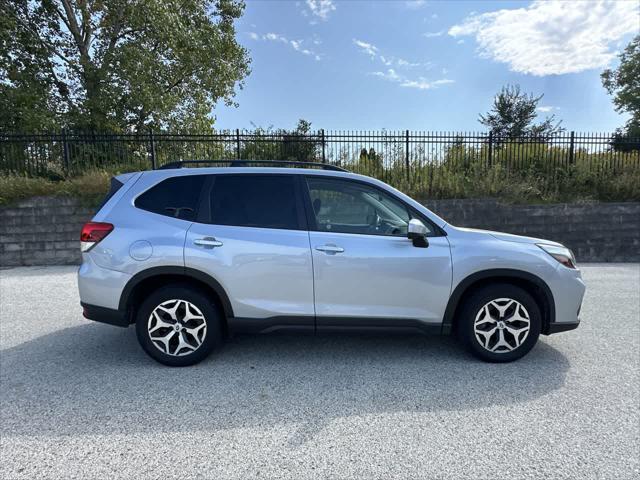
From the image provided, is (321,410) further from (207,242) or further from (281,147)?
(281,147)

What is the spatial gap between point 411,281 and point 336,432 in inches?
55.0

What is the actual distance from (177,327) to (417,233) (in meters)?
2.26

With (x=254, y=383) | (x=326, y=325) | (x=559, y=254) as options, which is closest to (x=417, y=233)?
(x=326, y=325)

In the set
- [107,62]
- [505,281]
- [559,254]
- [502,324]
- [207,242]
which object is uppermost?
[107,62]

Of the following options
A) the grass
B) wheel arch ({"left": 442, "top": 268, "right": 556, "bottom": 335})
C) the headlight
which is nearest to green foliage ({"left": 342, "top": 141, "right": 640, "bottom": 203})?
the grass

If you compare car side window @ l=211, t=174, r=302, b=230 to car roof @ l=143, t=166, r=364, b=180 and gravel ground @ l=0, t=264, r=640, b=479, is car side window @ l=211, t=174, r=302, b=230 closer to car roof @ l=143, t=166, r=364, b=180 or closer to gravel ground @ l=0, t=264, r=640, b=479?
car roof @ l=143, t=166, r=364, b=180

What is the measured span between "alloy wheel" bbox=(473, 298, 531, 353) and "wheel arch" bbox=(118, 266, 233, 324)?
2.25 meters

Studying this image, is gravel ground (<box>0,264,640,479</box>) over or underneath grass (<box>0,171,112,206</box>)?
underneath

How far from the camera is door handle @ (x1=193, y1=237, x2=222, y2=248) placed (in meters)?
3.28

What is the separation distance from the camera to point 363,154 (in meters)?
10.9

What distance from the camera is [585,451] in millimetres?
2281

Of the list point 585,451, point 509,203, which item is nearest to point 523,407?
point 585,451

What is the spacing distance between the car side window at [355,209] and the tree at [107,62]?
12654 mm

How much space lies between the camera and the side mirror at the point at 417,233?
10.5 ft
